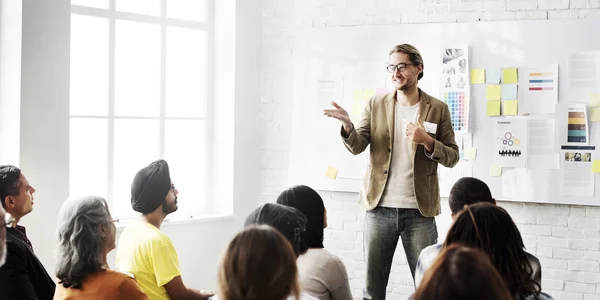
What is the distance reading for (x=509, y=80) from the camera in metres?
4.84

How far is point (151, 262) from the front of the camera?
3314 millimetres

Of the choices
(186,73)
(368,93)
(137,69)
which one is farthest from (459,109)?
(137,69)

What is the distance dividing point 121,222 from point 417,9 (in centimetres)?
248

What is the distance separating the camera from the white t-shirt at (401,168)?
13.7 feet

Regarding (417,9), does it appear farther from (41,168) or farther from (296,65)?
(41,168)

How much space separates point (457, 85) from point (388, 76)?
513 millimetres

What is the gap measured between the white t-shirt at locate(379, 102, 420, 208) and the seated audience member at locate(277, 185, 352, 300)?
126 cm

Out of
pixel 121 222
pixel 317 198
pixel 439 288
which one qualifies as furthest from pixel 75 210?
pixel 121 222

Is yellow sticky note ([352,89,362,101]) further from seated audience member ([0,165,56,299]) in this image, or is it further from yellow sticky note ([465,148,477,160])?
seated audience member ([0,165,56,299])

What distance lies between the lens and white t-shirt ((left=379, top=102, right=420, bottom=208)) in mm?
4168

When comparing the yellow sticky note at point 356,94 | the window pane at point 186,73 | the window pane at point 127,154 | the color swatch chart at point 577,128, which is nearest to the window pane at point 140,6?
the window pane at point 186,73

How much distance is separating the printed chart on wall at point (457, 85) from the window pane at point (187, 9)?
187 cm

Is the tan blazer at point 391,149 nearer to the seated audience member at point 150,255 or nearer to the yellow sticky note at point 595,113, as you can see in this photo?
the yellow sticky note at point 595,113

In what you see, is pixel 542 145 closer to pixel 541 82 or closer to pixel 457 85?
pixel 541 82
